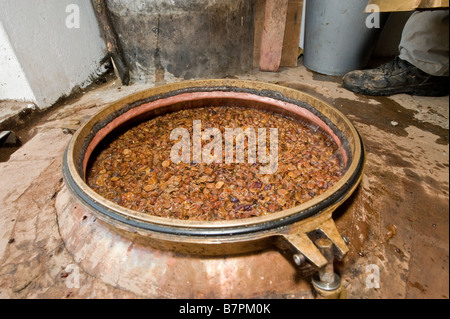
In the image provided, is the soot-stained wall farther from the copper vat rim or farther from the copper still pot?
the copper still pot

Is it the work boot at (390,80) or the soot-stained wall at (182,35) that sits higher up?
the soot-stained wall at (182,35)

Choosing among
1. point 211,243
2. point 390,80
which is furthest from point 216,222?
point 390,80

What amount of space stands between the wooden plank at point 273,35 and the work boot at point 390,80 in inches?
33.7

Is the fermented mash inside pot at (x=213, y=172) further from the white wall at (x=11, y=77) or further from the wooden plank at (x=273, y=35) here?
the wooden plank at (x=273, y=35)

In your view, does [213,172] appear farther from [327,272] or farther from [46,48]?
[46,48]

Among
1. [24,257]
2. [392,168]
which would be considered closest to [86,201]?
[24,257]

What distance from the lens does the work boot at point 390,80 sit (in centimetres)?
232

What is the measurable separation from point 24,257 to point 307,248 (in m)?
1.21

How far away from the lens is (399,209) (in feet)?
3.94

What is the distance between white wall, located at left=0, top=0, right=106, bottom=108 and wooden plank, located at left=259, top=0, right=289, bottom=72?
1868 mm

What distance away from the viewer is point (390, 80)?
2471 mm

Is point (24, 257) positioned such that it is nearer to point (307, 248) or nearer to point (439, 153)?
point (307, 248)

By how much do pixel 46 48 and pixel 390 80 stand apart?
3.15m

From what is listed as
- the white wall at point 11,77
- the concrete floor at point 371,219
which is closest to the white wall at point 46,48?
the white wall at point 11,77
